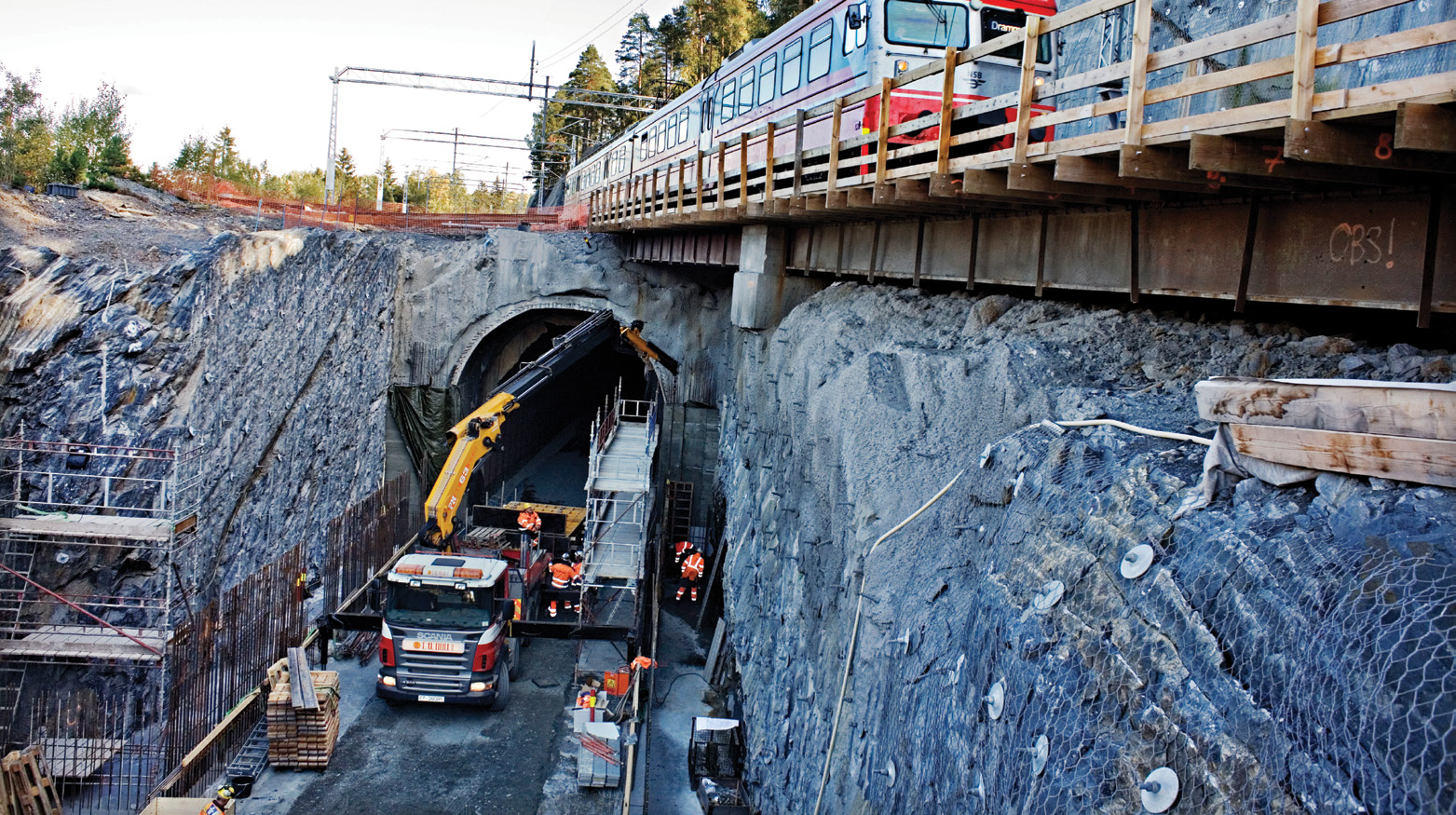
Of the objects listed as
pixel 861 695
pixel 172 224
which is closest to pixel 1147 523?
pixel 861 695

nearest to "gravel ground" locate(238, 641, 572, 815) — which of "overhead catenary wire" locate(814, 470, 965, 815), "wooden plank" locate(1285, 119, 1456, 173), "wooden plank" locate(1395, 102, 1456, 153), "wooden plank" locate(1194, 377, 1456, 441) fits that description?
"overhead catenary wire" locate(814, 470, 965, 815)

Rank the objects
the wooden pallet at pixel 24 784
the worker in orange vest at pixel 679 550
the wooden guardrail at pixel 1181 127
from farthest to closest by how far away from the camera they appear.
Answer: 1. the worker in orange vest at pixel 679 550
2. the wooden pallet at pixel 24 784
3. the wooden guardrail at pixel 1181 127

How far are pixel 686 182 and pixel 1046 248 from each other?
11761 mm

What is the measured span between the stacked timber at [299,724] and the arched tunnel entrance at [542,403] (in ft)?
44.5

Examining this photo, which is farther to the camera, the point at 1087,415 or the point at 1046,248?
the point at 1046,248

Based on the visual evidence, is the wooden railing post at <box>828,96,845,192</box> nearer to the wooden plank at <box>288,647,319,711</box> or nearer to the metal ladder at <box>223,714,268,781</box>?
the wooden plank at <box>288,647,319,711</box>

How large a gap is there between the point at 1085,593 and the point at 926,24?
35.8 feet

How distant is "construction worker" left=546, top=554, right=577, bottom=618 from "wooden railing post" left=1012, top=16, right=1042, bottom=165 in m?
13.9

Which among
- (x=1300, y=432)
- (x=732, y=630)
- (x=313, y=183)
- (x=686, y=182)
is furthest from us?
(x=313, y=183)

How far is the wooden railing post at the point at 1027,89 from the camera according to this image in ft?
26.2

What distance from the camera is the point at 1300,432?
4.71 meters

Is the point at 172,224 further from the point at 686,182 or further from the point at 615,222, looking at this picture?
the point at 686,182

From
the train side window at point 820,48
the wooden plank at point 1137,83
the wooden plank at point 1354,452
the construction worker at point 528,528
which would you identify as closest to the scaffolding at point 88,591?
the construction worker at point 528,528

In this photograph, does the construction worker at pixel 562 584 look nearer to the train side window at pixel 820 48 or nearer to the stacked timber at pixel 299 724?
the stacked timber at pixel 299 724
